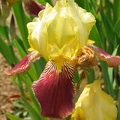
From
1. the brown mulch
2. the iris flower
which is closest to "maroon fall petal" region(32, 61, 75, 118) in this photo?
the iris flower

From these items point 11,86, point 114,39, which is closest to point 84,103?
point 114,39

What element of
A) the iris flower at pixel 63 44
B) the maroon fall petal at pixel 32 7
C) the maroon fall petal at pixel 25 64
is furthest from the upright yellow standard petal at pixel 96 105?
the maroon fall petal at pixel 32 7

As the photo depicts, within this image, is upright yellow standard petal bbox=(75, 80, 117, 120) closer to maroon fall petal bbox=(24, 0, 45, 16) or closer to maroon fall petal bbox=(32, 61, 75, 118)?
maroon fall petal bbox=(32, 61, 75, 118)

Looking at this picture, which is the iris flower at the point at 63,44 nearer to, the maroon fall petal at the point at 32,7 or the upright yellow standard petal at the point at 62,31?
the upright yellow standard petal at the point at 62,31

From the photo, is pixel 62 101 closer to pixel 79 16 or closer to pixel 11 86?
pixel 79 16

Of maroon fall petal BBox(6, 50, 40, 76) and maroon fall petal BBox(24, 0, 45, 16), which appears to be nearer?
maroon fall petal BBox(6, 50, 40, 76)

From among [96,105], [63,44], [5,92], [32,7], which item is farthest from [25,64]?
[5,92]

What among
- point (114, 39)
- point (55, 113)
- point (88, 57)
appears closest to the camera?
point (55, 113)

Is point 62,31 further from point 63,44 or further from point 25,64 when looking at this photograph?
point 25,64
